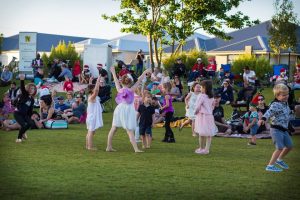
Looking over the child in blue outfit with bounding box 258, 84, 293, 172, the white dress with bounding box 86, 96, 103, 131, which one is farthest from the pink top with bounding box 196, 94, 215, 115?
the child in blue outfit with bounding box 258, 84, 293, 172

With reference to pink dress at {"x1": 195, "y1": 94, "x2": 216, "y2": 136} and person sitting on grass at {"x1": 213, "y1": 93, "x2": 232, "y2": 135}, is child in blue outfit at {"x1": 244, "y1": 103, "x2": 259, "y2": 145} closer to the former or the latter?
person sitting on grass at {"x1": 213, "y1": 93, "x2": 232, "y2": 135}

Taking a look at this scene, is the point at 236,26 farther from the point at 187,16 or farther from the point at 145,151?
the point at 145,151

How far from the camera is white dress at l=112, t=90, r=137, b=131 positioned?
35.6 ft

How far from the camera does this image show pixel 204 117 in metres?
→ 11.6

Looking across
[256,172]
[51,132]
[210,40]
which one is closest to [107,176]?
[256,172]

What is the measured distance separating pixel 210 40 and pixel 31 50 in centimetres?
2265

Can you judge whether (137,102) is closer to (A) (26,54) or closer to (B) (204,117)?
(B) (204,117)

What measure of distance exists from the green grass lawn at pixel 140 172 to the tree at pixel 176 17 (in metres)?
19.5

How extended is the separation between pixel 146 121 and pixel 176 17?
20309 millimetres

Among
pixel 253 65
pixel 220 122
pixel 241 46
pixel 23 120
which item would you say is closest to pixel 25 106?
pixel 23 120

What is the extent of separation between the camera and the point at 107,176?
7770 mm

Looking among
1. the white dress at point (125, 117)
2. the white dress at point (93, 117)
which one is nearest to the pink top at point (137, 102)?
the white dress at point (93, 117)

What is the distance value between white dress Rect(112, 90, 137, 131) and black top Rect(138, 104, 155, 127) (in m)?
1.32

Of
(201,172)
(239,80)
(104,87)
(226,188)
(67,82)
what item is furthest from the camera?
(239,80)
